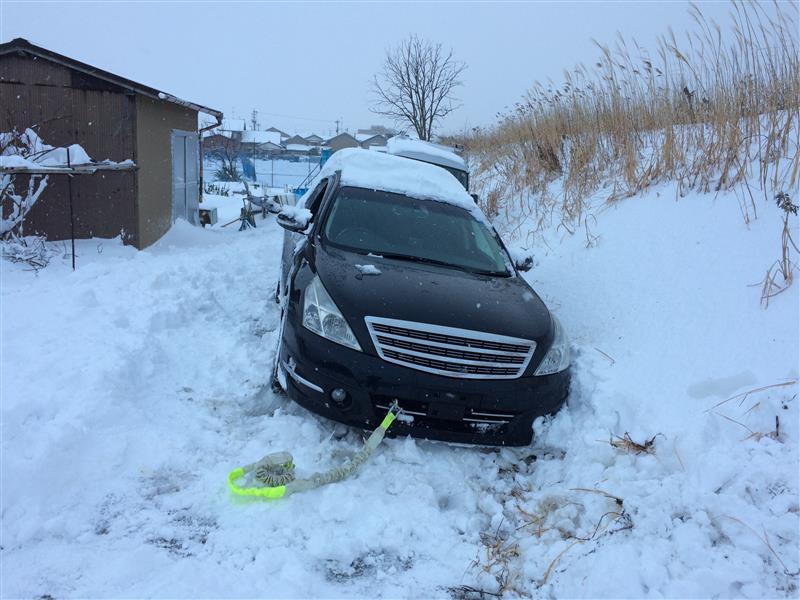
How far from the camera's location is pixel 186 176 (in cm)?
1282

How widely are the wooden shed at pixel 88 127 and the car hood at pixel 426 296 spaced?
6485 mm

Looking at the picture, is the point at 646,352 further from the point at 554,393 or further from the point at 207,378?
the point at 207,378

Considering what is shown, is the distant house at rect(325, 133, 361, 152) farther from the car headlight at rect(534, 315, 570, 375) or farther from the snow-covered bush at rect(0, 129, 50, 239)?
the car headlight at rect(534, 315, 570, 375)

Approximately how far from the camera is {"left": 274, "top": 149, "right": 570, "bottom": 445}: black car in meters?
3.39

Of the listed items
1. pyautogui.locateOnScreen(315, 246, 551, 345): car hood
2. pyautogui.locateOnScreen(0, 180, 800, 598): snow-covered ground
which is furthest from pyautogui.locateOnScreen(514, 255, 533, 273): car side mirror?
pyautogui.locateOnScreen(0, 180, 800, 598): snow-covered ground

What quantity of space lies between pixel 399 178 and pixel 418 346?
248 centimetres

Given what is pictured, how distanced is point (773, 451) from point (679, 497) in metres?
0.56

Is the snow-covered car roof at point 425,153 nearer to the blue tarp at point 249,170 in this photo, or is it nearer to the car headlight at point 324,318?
the car headlight at point 324,318

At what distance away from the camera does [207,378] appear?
14.3ft

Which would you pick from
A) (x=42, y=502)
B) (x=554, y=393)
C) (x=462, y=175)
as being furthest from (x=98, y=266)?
(x=462, y=175)

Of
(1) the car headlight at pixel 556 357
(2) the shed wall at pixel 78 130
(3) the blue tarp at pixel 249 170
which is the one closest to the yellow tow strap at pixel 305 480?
(1) the car headlight at pixel 556 357

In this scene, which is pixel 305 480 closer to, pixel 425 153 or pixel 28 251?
pixel 28 251

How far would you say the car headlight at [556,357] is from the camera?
3666mm

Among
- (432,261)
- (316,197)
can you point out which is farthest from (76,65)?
(432,261)
